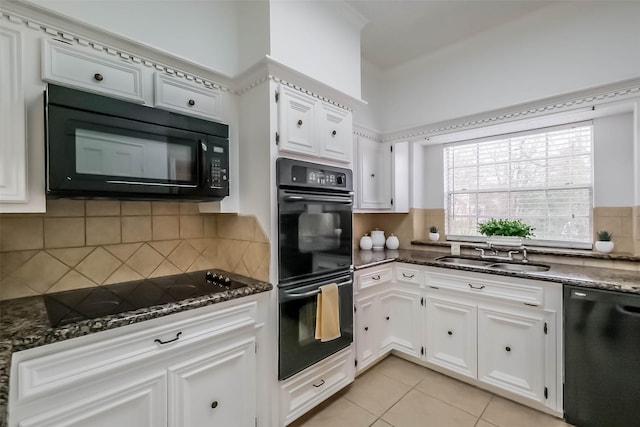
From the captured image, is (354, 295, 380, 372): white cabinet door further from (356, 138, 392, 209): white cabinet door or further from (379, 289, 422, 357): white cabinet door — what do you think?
(356, 138, 392, 209): white cabinet door

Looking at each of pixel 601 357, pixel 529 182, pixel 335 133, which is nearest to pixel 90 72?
pixel 335 133

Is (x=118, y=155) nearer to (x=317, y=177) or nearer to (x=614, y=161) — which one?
(x=317, y=177)

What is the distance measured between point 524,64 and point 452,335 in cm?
232

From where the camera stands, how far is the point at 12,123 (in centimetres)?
112

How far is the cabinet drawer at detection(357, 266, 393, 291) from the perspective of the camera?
89.7 inches

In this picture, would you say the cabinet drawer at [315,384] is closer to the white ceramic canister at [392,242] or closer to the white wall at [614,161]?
the white ceramic canister at [392,242]

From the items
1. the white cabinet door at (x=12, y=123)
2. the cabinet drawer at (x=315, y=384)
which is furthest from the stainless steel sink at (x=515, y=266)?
the white cabinet door at (x=12, y=123)

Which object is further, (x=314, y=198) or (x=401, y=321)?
(x=401, y=321)

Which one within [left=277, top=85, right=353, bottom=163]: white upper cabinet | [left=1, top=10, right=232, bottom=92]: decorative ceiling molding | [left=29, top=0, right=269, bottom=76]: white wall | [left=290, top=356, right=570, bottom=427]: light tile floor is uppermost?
[left=29, top=0, right=269, bottom=76]: white wall

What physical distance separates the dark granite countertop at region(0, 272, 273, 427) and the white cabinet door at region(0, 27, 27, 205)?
0.48 m

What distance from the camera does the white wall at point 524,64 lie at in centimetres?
198

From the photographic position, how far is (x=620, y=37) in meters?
1.96

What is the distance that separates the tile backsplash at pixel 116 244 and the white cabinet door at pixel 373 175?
133 cm

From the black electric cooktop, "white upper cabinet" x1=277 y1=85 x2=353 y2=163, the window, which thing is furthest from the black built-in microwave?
the window
